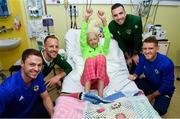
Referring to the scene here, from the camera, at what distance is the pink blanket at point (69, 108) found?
1515 millimetres

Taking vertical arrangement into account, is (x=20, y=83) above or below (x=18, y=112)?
above

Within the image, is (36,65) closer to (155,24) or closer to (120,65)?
(120,65)

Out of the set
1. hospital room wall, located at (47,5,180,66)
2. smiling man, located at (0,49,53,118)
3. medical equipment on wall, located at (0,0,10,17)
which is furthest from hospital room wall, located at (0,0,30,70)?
smiling man, located at (0,49,53,118)

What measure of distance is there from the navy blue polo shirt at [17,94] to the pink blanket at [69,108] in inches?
8.4

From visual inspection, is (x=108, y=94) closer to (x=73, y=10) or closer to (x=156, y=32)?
(x=156, y=32)

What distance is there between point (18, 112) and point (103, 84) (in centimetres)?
83

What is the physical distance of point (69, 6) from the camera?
10.3 ft

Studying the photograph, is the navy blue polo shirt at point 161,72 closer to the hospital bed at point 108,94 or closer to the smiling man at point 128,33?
the hospital bed at point 108,94

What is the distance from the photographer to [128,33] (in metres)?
2.60

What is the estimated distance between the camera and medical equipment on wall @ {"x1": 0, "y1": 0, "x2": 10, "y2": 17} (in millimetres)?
3021

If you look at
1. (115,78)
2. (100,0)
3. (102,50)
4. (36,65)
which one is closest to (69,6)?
(100,0)

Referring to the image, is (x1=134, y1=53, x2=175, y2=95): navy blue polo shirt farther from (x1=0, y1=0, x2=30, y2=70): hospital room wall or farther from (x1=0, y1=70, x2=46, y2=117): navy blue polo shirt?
(x1=0, y1=0, x2=30, y2=70): hospital room wall

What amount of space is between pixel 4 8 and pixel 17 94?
2035mm

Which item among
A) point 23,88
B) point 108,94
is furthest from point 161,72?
point 23,88
